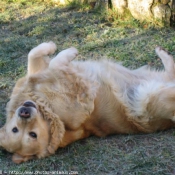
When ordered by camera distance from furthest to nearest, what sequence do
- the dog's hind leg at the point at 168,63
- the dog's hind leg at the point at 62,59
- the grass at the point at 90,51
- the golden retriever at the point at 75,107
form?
the dog's hind leg at the point at 168,63 < the dog's hind leg at the point at 62,59 < the golden retriever at the point at 75,107 < the grass at the point at 90,51

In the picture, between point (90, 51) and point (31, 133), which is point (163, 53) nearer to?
point (90, 51)

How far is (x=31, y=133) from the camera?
3.92 meters

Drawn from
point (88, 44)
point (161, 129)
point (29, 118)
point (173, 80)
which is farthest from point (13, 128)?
point (88, 44)

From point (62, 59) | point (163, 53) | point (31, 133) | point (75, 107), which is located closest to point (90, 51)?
point (163, 53)

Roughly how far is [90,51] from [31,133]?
2813 mm

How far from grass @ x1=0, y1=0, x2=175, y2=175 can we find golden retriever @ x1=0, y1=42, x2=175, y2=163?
0.14 meters

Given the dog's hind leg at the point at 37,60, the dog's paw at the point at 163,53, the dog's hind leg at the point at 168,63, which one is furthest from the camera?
the dog's paw at the point at 163,53

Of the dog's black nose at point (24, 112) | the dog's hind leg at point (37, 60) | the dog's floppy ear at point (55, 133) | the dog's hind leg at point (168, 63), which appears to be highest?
the dog's hind leg at point (37, 60)

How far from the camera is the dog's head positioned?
3910 millimetres

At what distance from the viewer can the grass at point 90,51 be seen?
3840mm

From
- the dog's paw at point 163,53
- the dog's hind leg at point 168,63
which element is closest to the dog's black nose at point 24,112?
the dog's hind leg at point 168,63

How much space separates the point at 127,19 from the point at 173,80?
2664mm

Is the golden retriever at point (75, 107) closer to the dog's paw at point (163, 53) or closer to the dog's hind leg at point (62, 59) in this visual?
the dog's hind leg at point (62, 59)

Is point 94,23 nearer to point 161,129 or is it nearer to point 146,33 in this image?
point 146,33
